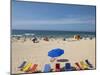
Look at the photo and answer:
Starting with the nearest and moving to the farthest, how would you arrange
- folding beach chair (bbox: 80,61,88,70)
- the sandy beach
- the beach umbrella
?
the sandy beach → the beach umbrella → folding beach chair (bbox: 80,61,88,70)

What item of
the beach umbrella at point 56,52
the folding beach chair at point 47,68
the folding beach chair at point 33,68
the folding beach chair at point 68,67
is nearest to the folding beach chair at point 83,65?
the folding beach chair at point 68,67

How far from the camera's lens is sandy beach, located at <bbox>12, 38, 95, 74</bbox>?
2469 mm

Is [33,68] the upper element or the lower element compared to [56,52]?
lower

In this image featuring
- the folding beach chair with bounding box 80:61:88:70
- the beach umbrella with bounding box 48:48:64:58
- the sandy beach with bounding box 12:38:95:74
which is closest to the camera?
the sandy beach with bounding box 12:38:95:74

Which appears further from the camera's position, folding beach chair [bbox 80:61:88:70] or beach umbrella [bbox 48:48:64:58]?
folding beach chair [bbox 80:61:88:70]

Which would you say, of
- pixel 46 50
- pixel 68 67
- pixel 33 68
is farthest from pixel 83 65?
pixel 33 68

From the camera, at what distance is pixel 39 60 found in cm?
255

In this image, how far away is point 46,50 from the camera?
257 centimetres

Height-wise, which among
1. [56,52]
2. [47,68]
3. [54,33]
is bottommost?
[47,68]

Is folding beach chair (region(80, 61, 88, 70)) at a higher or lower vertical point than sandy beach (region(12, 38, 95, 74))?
lower

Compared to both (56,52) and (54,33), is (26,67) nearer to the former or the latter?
(56,52)

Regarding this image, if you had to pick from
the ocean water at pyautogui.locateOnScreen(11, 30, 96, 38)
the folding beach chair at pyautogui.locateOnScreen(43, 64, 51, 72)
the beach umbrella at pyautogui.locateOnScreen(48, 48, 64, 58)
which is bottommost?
the folding beach chair at pyautogui.locateOnScreen(43, 64, 51, 72)

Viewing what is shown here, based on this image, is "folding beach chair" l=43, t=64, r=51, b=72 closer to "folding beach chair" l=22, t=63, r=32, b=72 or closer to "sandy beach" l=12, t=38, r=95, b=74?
"sandy beach" l=12, t=38, r=95, b=74

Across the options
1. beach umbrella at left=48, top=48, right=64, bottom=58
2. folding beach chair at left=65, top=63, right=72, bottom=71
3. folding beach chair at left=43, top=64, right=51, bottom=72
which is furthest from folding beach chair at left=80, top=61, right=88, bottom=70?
folding beach chair at left=43, top=64, right=51, bottom=72
